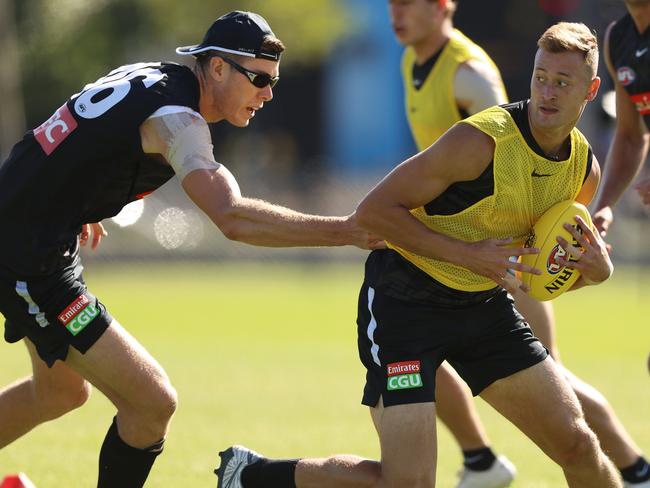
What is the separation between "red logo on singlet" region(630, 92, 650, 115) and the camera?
735cm

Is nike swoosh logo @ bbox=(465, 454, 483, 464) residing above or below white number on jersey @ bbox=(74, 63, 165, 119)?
below

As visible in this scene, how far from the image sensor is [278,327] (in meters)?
16.2

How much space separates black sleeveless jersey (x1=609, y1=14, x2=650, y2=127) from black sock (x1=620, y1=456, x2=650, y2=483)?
6.92 feet

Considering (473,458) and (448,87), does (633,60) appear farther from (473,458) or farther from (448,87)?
(473,458)

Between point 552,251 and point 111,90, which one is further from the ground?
point 111,90

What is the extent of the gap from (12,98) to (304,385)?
1837 centimetres

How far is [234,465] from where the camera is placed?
6031mm

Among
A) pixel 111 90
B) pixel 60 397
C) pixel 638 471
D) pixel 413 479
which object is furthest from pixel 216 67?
pixel 638 471

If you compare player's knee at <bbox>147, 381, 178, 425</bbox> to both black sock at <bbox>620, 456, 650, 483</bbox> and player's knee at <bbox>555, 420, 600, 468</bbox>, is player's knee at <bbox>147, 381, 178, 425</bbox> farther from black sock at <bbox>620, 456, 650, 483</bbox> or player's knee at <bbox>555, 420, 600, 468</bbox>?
black sock at <bbox>620, 456, 650, 483</bbox>

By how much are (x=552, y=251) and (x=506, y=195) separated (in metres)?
0.33

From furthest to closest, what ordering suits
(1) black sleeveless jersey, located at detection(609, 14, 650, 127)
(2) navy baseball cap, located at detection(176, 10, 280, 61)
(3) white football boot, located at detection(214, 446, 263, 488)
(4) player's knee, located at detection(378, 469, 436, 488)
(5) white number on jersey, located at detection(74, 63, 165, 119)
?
(1) black sleeveless jersey, located at detection(609, 14, 650, 127)
(3) white football boot, located at detection(214, 446, 263, 488)
(2) navy baseball cap, located at detection(176, 10, 280, 61)
(5) white number on jersey, located at detection(74, 63, 165, 119)
(4) player's knee, located at detection(378, 469, 436, 488)

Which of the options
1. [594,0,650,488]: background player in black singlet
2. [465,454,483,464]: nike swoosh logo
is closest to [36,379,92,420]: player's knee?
[465,454,483,464]: nike swoosh logo

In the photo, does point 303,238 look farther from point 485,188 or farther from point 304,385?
point 304,385

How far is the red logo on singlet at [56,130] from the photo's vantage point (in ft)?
18.6
